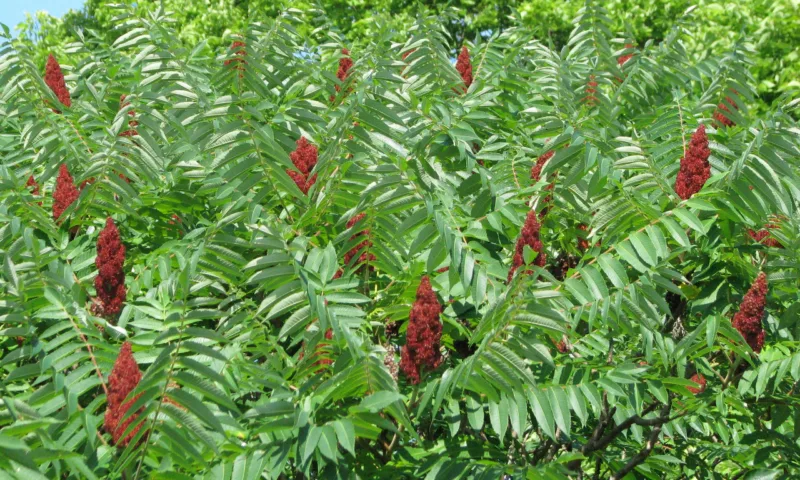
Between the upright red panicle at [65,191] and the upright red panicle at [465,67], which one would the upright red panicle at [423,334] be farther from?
the upright red panicle at [465,67]

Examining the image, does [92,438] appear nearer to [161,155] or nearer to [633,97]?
[161,155]

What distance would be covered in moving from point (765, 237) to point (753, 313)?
0.64m

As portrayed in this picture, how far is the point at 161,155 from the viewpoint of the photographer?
4.57 m

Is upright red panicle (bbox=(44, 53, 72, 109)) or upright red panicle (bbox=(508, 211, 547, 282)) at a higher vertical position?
upright red panicle (bbox=(44, 53, 72, 109))

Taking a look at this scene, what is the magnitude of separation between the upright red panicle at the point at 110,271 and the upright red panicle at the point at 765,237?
2.58 meters

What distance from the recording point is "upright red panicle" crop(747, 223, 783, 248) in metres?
4.21

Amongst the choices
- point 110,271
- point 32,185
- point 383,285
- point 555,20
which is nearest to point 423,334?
point 383,285

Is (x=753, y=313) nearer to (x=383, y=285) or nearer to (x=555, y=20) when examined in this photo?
(x=383, y=285)

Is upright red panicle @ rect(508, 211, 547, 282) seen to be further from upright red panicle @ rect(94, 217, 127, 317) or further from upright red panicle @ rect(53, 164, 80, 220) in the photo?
upright red panicle @ rect(53, 164, 80, 220)

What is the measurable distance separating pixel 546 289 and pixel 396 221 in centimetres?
69

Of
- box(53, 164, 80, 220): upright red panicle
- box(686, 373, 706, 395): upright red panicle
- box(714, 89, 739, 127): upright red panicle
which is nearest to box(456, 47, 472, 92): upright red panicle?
box(714, 89, 739, 127): upright red panicle

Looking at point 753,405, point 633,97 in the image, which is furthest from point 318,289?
point 633,97

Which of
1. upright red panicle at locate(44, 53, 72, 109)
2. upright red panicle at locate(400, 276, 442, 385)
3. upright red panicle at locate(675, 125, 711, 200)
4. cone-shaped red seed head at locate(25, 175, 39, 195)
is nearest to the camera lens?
upright red panicle at locate(400, 276, 442, 385)

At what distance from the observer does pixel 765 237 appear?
13.9ft
